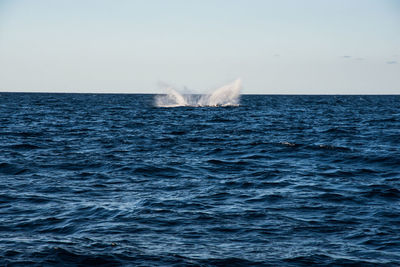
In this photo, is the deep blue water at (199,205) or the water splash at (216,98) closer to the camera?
the deep blue water at (199,205)

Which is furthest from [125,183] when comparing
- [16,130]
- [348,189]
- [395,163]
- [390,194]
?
[16,130]

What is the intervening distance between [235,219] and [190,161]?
28.5ft

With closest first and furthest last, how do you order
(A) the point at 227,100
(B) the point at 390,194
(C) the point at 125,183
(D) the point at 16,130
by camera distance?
(B) the point at 390,194 → (C) the point at 125,183 → (D) the point at 16,130 → (A) the point at 227,100

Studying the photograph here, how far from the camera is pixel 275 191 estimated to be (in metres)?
13.5

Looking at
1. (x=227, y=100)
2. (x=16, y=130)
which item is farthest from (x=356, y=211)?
(x=227, y=100)

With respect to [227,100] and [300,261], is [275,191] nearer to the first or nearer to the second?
[300,261]

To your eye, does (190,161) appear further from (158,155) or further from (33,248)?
(33,248)

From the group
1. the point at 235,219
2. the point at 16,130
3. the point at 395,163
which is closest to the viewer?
the point at 235,219

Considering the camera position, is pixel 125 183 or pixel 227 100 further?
pixel 227 100

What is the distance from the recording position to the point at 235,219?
34.8 ft

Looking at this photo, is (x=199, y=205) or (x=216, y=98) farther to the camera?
(x=216, y=98)

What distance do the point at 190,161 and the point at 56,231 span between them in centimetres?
997

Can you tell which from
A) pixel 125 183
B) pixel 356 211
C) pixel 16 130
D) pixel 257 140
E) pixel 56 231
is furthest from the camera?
pixel 16 130

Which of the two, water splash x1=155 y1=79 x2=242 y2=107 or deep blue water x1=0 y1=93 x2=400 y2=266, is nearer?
deep blue water x1=0 y1=93 x2=400 y2=266
